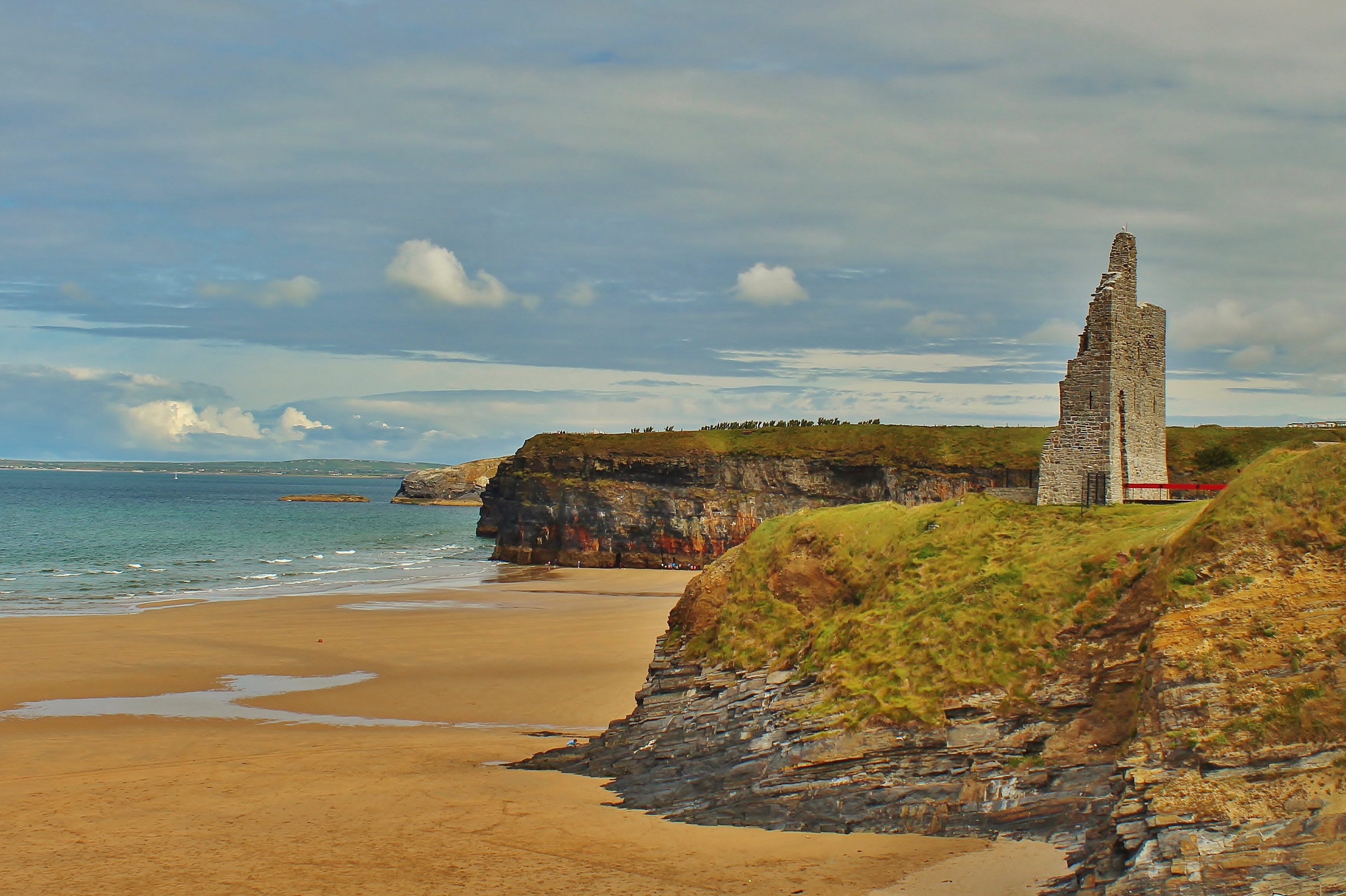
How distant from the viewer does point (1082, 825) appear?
1161 cm

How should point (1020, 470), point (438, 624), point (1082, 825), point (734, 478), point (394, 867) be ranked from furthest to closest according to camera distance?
1. point (734, 478)
2. point (1020, 470)
3. point (438, 624)
4. point (394, 867)
5. point (1082, 825)

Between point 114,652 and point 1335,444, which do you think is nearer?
point 1335,444

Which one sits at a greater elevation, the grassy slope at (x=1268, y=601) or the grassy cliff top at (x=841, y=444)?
the grassy cliff top at (x=841, y=444)

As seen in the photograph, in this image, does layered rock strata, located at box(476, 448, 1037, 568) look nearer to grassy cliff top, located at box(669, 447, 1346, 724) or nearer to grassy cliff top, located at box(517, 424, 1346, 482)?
grassy cliff top, located at box(517, 424, 1346, 482)

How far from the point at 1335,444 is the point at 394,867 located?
1261cm

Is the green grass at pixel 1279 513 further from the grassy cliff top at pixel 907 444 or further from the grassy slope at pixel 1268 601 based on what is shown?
the grassy cliff top at pixel 907 444

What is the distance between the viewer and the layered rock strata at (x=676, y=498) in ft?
206

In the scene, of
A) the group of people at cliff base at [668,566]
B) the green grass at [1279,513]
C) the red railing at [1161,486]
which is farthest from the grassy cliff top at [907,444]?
the green grass at [1279,513]

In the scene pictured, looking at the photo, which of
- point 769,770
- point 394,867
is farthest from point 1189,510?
point 394,867

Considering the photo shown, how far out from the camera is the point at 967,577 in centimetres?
1559

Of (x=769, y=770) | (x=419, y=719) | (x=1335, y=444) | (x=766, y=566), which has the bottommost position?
(x=419, y=719)

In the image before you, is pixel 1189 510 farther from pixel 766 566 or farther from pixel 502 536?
pixel 502 536

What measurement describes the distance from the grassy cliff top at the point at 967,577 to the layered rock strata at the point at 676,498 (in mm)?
43840

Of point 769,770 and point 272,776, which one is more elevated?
point 769,770
